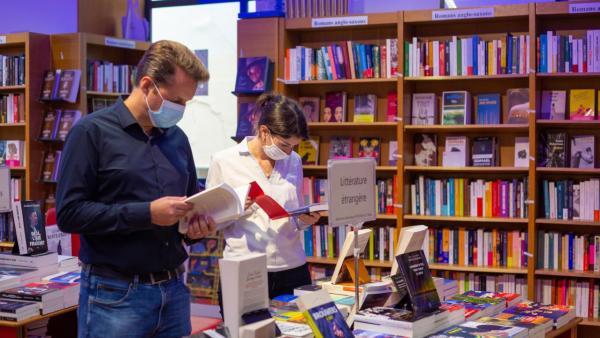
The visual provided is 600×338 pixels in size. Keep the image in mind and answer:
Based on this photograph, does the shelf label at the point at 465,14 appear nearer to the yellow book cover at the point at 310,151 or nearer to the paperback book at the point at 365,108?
the paperback book at the point at 365,108

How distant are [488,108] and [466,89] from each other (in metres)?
0.26

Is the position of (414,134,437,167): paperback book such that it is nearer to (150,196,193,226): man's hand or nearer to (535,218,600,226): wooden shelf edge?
(535,218,600,226): wooden shelf edge

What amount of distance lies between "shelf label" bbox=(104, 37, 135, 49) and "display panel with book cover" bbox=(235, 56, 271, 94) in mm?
1886

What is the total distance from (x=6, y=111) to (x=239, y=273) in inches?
238

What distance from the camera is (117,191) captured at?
98.4 inches

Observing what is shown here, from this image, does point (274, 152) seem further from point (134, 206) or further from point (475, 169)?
point (475, 169)

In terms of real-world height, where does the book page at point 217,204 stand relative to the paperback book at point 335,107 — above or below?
below

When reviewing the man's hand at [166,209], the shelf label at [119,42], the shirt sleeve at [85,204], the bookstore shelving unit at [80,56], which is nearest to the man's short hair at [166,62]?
the shirt sleeve at [85,204]

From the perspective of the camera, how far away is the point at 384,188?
606 centimetres

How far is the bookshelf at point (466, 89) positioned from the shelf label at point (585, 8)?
0.04 meters

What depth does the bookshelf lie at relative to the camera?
5.55 meters

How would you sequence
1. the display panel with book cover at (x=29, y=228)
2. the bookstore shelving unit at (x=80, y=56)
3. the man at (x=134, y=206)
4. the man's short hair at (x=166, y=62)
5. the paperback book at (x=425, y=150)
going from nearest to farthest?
1. the man at (x=134, y=206)
2. the man's short hair at (x=166, y=62)
3. the display panel with book cover at (x=29, y=228)
4. the paperback book at (x=425, y=150)
5. the bookstore shelving unit at (x=80, y=56)

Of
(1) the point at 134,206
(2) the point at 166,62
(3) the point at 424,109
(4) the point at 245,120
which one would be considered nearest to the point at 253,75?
(4) the point at 245,120

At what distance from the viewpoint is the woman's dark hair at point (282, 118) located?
3510 millimetres
